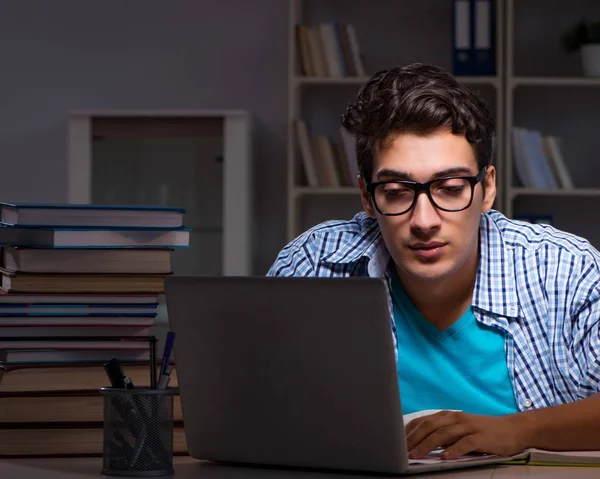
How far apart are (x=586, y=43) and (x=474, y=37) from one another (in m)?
0.42

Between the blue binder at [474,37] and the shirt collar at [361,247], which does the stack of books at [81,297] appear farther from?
the blue binder at [474,37]

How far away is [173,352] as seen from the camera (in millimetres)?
1230

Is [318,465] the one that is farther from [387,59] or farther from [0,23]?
[0,23]

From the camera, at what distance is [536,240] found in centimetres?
173

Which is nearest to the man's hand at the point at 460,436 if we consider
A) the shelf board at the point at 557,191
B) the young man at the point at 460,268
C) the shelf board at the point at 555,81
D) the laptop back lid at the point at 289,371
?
the laptop back lid at the point at 289,371

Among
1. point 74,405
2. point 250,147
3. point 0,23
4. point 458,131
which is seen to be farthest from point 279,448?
point 0,23

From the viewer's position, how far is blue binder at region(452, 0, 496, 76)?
147 inches

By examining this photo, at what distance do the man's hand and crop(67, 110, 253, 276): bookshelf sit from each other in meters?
2.54

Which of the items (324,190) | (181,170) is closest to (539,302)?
(324,190)

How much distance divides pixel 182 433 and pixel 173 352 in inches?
6.2

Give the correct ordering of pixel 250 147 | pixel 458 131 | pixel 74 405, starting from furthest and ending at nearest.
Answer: pixel 250 147
pixel 458 131
pixel 74 405

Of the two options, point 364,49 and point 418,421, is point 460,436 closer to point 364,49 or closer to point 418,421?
point 418,421

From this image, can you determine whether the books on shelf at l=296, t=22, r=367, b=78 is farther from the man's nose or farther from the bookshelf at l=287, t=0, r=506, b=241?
the man's nose

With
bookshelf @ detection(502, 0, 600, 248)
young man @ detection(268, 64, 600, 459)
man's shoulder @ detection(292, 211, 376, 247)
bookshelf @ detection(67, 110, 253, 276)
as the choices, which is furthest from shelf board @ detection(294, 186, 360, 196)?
young man @ detection(268, 64, 600, 459)
